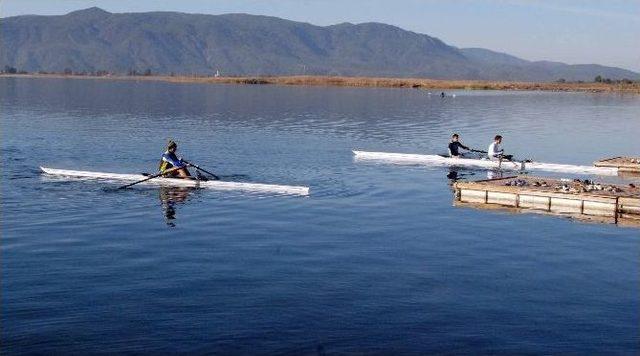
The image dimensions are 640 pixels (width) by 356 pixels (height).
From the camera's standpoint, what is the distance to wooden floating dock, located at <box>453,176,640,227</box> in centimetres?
2983

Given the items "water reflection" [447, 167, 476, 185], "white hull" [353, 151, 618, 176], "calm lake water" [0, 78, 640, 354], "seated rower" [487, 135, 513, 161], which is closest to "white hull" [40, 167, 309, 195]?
"calm lake water" [0, 78, 640, 354]

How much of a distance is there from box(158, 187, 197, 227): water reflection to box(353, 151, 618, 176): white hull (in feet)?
55.0

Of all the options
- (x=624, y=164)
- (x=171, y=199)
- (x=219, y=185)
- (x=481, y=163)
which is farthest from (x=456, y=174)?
(x=171, y=199)

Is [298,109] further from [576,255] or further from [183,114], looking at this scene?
[576,255]

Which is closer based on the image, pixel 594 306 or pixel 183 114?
pixel 594 306

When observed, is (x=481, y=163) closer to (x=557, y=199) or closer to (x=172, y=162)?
(x=557, y=199)

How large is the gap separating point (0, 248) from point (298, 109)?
8075 centimetres

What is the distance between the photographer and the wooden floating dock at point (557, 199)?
29828 millimetres

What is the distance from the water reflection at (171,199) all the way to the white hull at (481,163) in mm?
16752

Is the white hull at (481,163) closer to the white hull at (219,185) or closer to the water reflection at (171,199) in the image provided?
the white hull at (219,185)

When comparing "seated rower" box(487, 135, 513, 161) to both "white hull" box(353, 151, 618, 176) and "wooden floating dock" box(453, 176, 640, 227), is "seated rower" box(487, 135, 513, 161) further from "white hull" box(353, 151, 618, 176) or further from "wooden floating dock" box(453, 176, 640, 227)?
"wooden floating dock" box(453, 176, 640, 227)

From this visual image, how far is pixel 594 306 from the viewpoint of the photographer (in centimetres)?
1969

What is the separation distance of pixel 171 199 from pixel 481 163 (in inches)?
834

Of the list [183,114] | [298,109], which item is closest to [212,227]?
[183,114]
